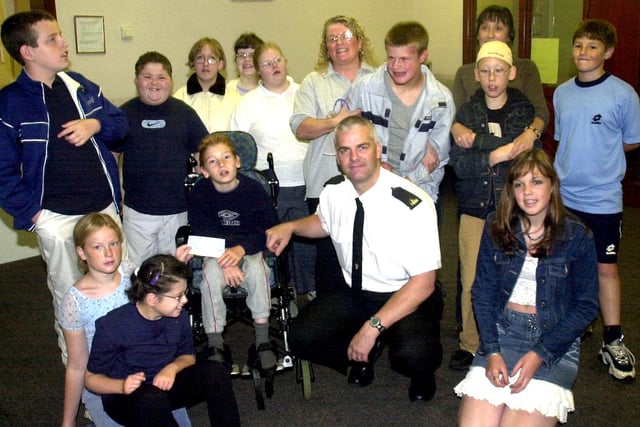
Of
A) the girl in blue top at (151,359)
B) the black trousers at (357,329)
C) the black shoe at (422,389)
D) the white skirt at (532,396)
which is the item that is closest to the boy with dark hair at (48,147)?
the girl in blue top at (151,359)

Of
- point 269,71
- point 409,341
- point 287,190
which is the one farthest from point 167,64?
point 409,341

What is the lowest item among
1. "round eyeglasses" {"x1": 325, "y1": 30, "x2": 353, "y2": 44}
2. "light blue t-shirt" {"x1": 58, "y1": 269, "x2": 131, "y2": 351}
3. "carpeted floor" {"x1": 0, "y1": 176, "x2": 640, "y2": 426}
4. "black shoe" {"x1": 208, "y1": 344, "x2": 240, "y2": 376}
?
"carpeted floor" {"x1": 0, "y1": 176, "x2": 640, "y2": 426}

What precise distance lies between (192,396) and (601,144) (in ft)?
7.09

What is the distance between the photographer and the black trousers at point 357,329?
2967 millimetres

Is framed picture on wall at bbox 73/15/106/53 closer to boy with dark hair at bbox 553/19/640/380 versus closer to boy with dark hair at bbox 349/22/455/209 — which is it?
boy with dark hair at bbox 349/22/455/209

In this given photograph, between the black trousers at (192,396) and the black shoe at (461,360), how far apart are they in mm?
1276

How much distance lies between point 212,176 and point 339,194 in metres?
0.70

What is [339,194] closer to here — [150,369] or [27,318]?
[150,369]

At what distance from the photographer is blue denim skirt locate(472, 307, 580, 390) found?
250 centimetres

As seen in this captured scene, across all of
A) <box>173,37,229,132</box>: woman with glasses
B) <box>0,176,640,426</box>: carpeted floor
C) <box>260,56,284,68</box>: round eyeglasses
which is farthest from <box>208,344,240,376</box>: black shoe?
<box>260,56,284,68</box>: round eyeglasses

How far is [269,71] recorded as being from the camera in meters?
4.01

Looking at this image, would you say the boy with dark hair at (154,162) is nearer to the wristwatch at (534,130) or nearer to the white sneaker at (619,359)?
the wristwatch at (534,130)

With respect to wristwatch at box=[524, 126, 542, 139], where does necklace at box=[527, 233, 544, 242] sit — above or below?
below

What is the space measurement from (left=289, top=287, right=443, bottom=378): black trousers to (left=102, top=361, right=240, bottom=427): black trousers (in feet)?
1.87
